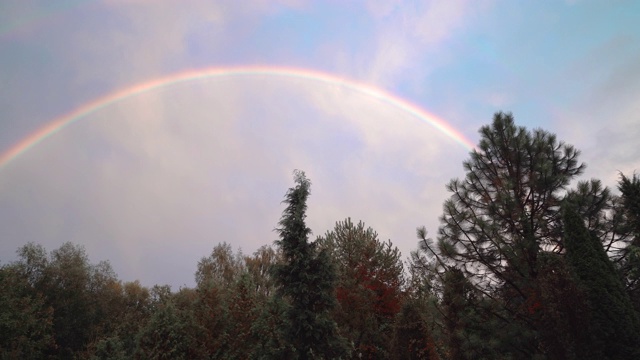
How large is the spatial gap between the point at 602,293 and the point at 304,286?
9.84m

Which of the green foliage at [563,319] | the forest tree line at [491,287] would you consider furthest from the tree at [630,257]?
the green foliage at [563,319]

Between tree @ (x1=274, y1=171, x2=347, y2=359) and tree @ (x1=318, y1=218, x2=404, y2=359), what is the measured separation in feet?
14.4

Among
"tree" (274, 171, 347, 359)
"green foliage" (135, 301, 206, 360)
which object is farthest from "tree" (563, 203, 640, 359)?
"green foliage" (135, 301, 206, 360)

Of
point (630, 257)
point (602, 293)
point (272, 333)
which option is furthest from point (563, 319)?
point (272, 333)

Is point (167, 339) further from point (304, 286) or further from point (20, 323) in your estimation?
point (20, 323)

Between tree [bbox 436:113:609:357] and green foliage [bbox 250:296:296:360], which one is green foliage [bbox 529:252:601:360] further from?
green foliage [bbox 250:296:296:360]

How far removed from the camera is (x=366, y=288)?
22.8 metres

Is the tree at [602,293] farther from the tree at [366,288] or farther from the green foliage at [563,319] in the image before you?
the tree at [366,288]

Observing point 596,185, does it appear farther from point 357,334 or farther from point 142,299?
point 142,299

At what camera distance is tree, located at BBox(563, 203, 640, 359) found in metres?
10.7

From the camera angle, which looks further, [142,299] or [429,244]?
[142,299]

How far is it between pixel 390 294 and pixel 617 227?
13.4m

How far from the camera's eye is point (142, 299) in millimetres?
43875

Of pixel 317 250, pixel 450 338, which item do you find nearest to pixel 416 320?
pixel 450 338
